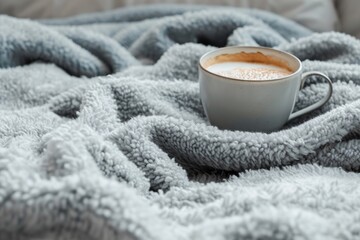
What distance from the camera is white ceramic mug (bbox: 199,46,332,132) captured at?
0.52 m

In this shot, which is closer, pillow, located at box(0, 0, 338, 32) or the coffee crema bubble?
the coffee crema bubble

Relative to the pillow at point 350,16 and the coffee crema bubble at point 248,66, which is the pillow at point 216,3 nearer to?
the pillow at point 350,16

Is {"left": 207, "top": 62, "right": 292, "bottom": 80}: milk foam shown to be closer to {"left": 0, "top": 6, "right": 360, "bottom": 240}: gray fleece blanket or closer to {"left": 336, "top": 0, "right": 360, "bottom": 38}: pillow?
{"left": 0, "top": 6, "right": 360, "bottom": 240}: gray fleece blanket

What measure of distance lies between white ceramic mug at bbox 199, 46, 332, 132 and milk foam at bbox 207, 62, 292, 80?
2 cm

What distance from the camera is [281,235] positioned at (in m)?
0.36

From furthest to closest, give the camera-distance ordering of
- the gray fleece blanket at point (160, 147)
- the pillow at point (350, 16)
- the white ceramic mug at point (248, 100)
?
1. the pillow at point (350, 16)
2. the white ceramic mug at point (248, 100)
3. the gray fleece blanket at point (160, 147)

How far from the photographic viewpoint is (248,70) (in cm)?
58

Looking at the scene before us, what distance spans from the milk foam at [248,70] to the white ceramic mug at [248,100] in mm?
20

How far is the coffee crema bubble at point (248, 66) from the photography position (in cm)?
57

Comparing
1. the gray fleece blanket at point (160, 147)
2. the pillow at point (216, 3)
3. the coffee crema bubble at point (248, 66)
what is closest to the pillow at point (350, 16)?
the pillow at point (216, 3)

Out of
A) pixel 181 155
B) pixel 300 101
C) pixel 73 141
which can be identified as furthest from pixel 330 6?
pixel 73 141

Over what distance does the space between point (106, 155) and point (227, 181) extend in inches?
4.3

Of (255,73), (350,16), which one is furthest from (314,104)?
(350,16)

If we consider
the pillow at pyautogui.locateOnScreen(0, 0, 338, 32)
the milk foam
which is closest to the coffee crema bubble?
the milk foam
